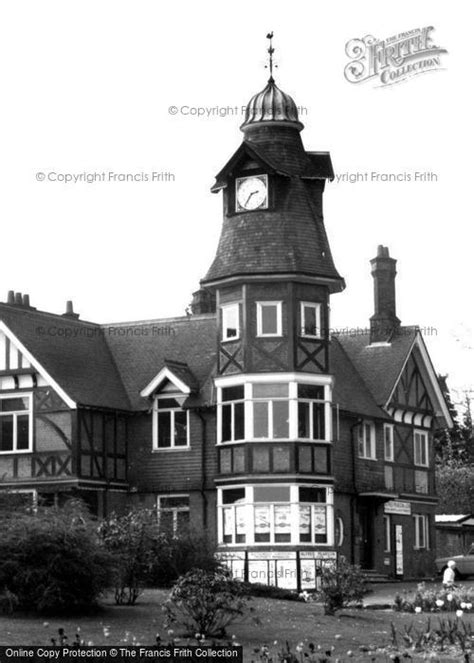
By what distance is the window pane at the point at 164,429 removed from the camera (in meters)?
47.0

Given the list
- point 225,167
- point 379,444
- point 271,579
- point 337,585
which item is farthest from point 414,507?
point 337,585

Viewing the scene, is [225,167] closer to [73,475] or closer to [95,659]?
[73,475]

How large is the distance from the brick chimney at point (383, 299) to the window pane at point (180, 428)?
9.27 metres

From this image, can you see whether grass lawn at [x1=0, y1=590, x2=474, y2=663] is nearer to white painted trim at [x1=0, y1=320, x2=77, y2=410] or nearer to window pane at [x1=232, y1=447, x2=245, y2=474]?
window pane at [x1=232, y1=447, x2=245, y2=474]

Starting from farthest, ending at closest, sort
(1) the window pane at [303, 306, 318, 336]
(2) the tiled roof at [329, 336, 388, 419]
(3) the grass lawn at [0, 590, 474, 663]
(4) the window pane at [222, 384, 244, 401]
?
(2) the tiled roof at [329, 336, 388, 419] → (1) the window pane at [303, 306, 318, 336] → (4) the window pane at [222, 384, 244, 401] → (3) the grass lawn at [0, 590, 474, 663]

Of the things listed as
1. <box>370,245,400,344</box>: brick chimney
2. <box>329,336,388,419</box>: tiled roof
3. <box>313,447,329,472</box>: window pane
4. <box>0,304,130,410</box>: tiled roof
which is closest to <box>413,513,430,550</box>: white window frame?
<box>329,336,388,419</box>: tiled roof

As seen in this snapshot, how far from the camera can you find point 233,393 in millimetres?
44344

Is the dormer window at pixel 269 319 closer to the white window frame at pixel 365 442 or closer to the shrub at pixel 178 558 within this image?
the white window frame at pixel 365 442

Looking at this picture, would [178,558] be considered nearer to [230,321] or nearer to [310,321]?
[230,321]

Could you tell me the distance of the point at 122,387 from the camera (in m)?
48.8

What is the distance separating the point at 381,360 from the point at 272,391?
9.08m

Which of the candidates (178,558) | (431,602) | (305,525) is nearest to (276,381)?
(305,525)

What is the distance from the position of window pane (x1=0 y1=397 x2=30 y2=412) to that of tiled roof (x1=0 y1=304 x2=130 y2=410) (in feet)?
5.08

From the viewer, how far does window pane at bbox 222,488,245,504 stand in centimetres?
4394
